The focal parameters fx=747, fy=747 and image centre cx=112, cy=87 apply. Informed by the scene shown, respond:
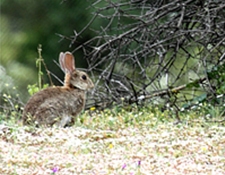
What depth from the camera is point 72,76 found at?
8.47 metres

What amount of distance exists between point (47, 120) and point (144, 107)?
164 cm

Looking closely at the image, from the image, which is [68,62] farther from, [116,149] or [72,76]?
[116,149]

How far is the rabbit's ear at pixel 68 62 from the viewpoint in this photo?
8.49 meters

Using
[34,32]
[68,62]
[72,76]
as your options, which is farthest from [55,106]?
[34,32]

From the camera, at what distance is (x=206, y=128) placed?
7.20m

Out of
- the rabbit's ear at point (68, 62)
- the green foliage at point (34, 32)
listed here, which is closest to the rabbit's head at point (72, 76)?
the rabbit's ear at point (68, 62)

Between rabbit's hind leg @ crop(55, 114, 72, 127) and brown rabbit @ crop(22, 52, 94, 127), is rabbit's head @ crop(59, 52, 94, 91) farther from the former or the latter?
rabbit's hind leg @ crop(55, 114, 72, 127)

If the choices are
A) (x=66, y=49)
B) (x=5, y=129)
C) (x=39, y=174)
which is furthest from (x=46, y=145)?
(x=66, y=49)

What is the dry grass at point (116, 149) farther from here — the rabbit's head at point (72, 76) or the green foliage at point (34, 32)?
the green foliage at point (34, 32)

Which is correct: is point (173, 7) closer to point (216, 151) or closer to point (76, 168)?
point (216, 151)

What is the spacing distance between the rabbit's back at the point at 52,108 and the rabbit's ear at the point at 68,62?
45 centimetres

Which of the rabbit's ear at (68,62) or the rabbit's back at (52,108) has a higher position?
the rabbit's ear at (68,62)

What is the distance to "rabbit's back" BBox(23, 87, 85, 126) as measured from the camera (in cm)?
767

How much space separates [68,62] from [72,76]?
6.8 inches
